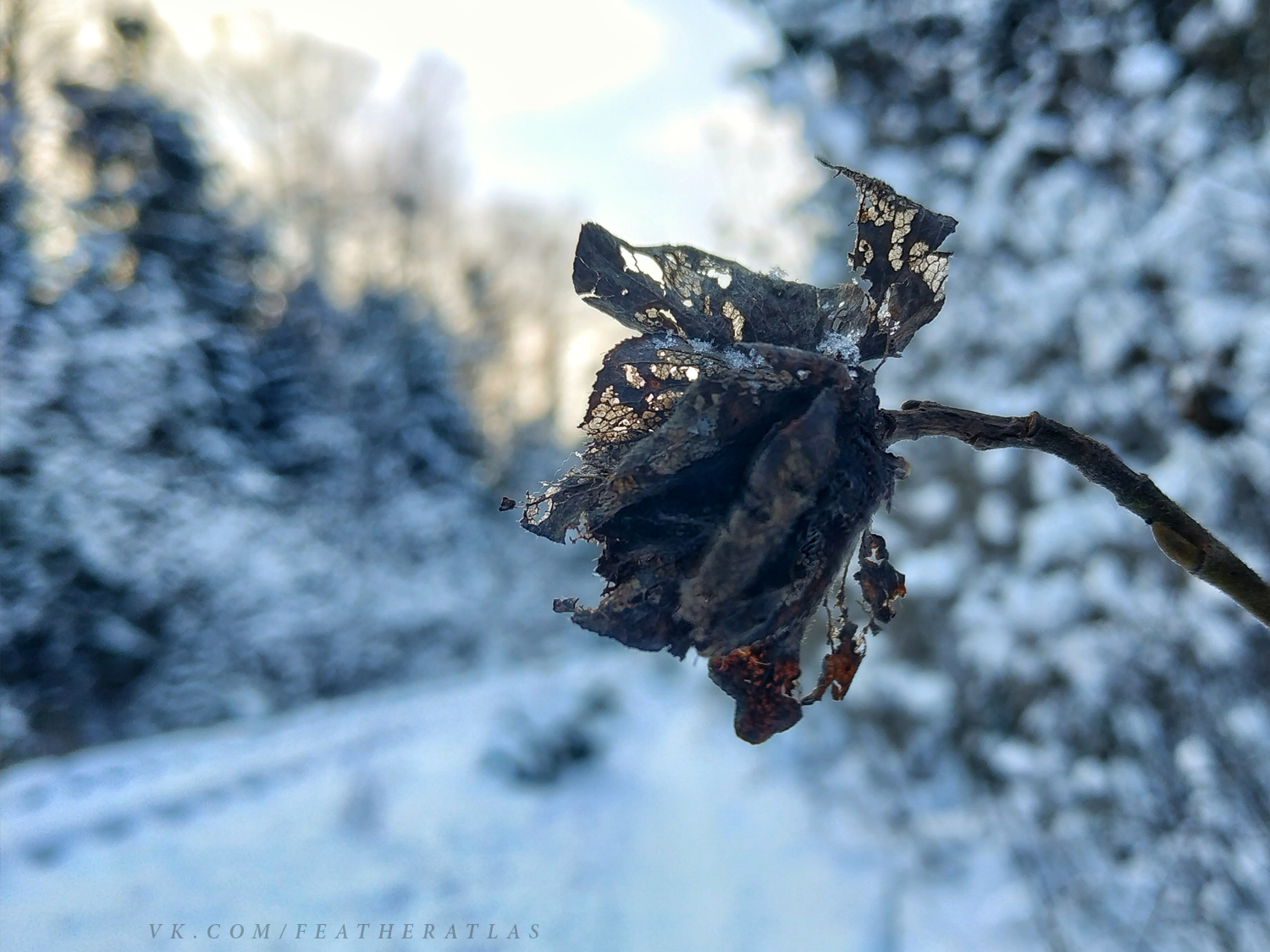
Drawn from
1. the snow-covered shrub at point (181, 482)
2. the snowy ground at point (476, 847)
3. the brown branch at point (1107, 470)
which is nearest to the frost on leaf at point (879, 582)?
the brown branch at point (1107, 470)

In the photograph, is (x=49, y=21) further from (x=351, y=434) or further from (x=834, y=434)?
(x=834, y=434)

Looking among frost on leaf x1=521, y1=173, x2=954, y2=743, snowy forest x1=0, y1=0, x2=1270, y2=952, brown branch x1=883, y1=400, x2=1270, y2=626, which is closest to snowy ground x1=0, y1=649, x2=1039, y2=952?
snowy forest x1=0, y1=0, x2=1270, y2=952

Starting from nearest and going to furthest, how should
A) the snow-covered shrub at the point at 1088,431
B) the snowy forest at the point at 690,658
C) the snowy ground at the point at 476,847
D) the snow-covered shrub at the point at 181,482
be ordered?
1. the snow-covered shrub at the point at 1088,431
2. the snowy forest at the point at 690,658
3. the snowy ground at the point at 476,847
4. the snow-covered shrub at the point at 181,482

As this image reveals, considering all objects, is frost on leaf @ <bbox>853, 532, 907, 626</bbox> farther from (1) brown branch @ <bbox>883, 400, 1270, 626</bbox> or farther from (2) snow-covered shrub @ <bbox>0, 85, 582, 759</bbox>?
(2) snow-covered shrub @ <bbox>0, 85, 582, 759</bbox>

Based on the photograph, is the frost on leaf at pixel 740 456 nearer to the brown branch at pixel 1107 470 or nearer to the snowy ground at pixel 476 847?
A: the brown branch at pixel 1107 470

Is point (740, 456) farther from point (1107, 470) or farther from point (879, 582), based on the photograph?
point (1107, 470)

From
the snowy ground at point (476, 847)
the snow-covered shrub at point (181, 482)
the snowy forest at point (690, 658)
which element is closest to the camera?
the snowy forest at point (690, 658)

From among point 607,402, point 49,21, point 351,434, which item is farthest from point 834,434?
point 351,434
